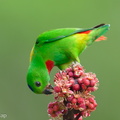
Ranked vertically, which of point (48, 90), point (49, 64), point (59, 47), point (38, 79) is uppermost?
point (59, 47)

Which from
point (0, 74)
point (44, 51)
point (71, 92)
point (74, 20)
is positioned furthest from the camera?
point (74, 20)

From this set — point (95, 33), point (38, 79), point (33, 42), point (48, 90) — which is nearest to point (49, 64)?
point (38, 79)

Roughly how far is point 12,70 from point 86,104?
5668mm

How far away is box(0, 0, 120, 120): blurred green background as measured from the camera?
385 inches

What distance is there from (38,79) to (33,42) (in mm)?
4654

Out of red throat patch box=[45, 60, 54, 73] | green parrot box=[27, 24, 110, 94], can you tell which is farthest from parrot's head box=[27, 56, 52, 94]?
red throat patch box=[45, 60, 54, 73]

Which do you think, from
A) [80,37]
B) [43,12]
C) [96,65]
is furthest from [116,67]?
[80,37]

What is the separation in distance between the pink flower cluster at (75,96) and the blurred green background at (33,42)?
186 inches

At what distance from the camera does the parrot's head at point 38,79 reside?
5672 millimetres

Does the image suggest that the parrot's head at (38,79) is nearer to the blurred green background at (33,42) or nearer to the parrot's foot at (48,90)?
the parrot's foot at (48,90)

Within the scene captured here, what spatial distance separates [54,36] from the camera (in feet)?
21.6

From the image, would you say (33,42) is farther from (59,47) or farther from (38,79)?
(38,79)

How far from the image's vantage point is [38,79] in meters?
5.77

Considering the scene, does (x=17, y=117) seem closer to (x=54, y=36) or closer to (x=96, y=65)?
(x=96, y=65)
